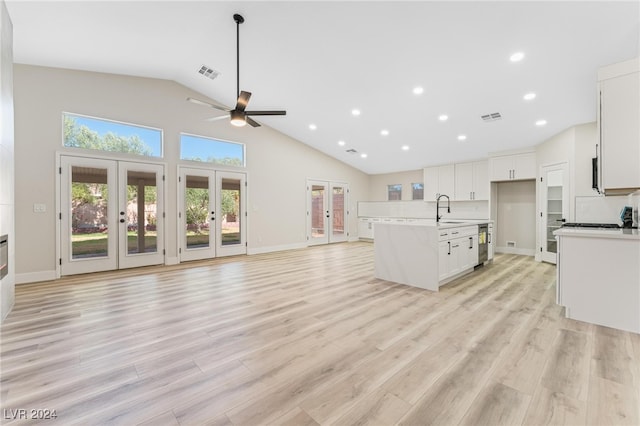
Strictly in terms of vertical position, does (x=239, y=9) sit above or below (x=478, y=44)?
above

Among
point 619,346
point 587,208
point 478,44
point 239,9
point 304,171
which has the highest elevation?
point 239,9

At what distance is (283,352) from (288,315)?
76 cm

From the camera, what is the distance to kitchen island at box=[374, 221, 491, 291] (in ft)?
12.5

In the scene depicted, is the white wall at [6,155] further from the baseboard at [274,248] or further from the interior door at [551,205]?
the interior door at [551,205]

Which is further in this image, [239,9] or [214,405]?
[239,9]

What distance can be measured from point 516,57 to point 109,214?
7.15 meters

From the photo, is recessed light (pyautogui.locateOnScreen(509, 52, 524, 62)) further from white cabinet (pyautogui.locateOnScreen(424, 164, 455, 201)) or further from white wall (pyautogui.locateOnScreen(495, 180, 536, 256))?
white cabinet (pyautogui.locateOnScreen(424, 164, 455, 201))

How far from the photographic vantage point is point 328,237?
924 cm

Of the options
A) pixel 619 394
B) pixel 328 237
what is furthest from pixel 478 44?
Answer: pixel 328 237

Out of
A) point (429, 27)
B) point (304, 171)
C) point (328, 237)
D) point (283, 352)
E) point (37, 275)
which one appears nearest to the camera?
point (283, 352)

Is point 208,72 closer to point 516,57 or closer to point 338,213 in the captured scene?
point 516,57

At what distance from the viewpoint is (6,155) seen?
10.1ft

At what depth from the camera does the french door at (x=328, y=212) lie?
353 inches

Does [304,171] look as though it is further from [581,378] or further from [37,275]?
[581,378]
